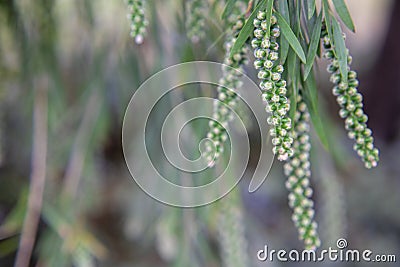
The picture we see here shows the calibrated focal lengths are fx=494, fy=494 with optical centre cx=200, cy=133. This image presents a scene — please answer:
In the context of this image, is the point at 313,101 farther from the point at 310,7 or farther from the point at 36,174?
the point at 36,174

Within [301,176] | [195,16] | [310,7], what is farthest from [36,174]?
[310,7]

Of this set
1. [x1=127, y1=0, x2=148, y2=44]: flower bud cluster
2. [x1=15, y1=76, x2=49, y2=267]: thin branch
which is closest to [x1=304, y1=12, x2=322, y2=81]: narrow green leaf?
[x1=127, y1=0, x2=148, y2=44]: flower bud cluster

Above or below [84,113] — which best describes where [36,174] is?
below

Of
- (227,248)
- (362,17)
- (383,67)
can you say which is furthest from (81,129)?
(362,17)

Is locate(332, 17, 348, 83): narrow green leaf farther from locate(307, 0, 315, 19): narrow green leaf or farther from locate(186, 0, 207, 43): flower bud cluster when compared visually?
locate(186, 0, 207, 43): flower bud cluster

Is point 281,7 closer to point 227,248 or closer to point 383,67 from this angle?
point 227,248

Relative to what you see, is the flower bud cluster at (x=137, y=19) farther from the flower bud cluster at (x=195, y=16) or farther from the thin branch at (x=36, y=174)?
the thin branch at (x=36, y=174)
